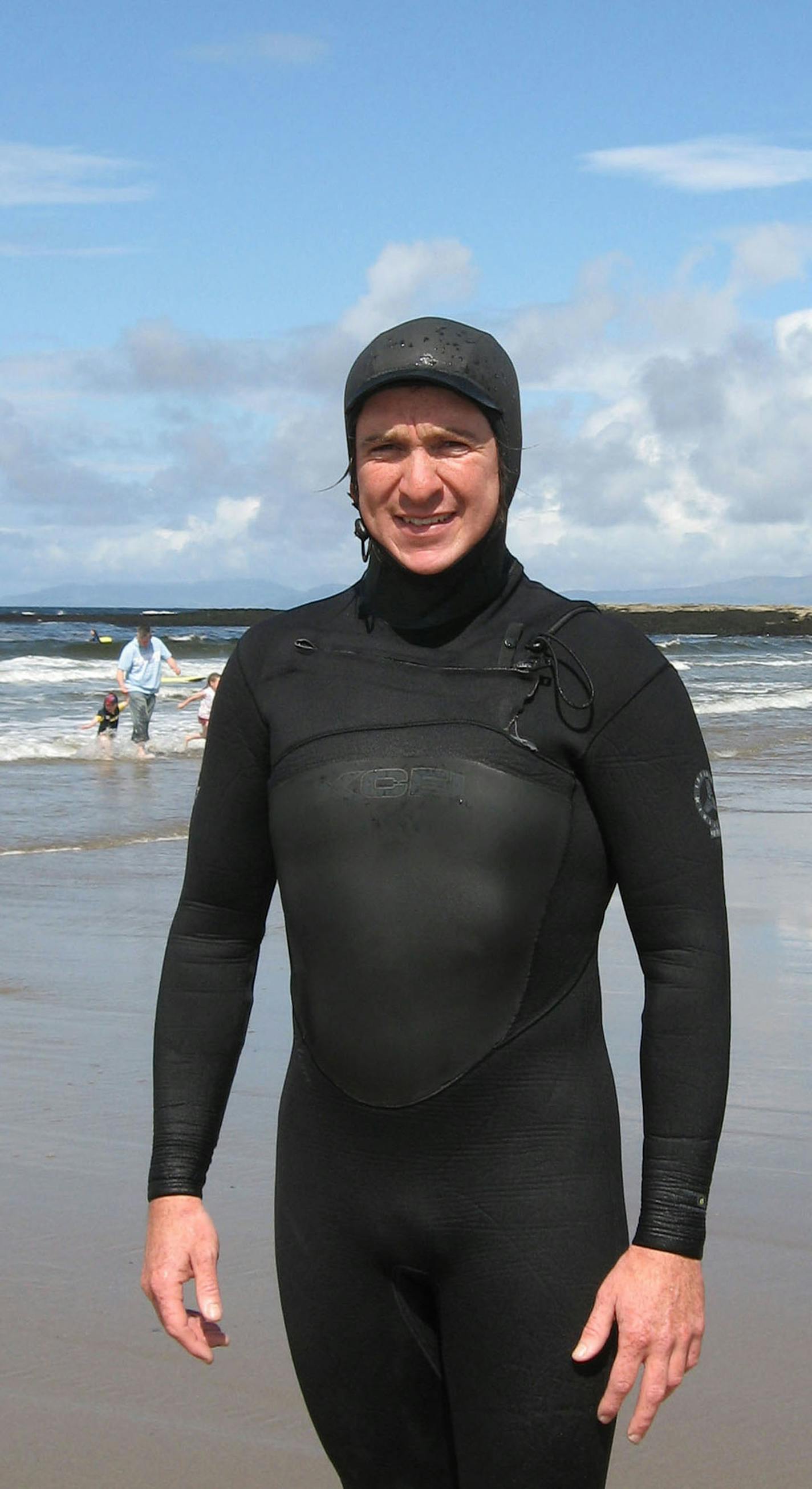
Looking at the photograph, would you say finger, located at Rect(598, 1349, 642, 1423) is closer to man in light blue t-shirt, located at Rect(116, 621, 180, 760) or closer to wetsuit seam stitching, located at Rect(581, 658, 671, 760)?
wetsuit seam stitching, located at Rect(581, 658, 671, 760)

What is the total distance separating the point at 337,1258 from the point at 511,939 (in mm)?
453

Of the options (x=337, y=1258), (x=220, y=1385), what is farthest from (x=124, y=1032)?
(x=337, y=1258)

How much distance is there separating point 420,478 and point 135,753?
1842 centimetres

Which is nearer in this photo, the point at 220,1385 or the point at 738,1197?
the point at 220,1385

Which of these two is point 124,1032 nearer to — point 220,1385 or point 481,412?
point 220,1385

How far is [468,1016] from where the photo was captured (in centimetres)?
210

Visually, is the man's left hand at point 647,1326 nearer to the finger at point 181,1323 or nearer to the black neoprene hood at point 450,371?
the finger at point 181,1323

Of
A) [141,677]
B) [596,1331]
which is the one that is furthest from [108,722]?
[596,1331]

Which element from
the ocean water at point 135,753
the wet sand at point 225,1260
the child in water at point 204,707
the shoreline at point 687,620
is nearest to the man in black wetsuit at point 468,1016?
the wet sand at point 225,1260

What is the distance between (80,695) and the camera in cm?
3253

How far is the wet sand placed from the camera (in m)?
3.43

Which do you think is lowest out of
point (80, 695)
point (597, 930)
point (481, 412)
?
point (80, 695)

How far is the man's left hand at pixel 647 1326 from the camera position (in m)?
1.96

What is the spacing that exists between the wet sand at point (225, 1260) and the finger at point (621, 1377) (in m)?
0.18
